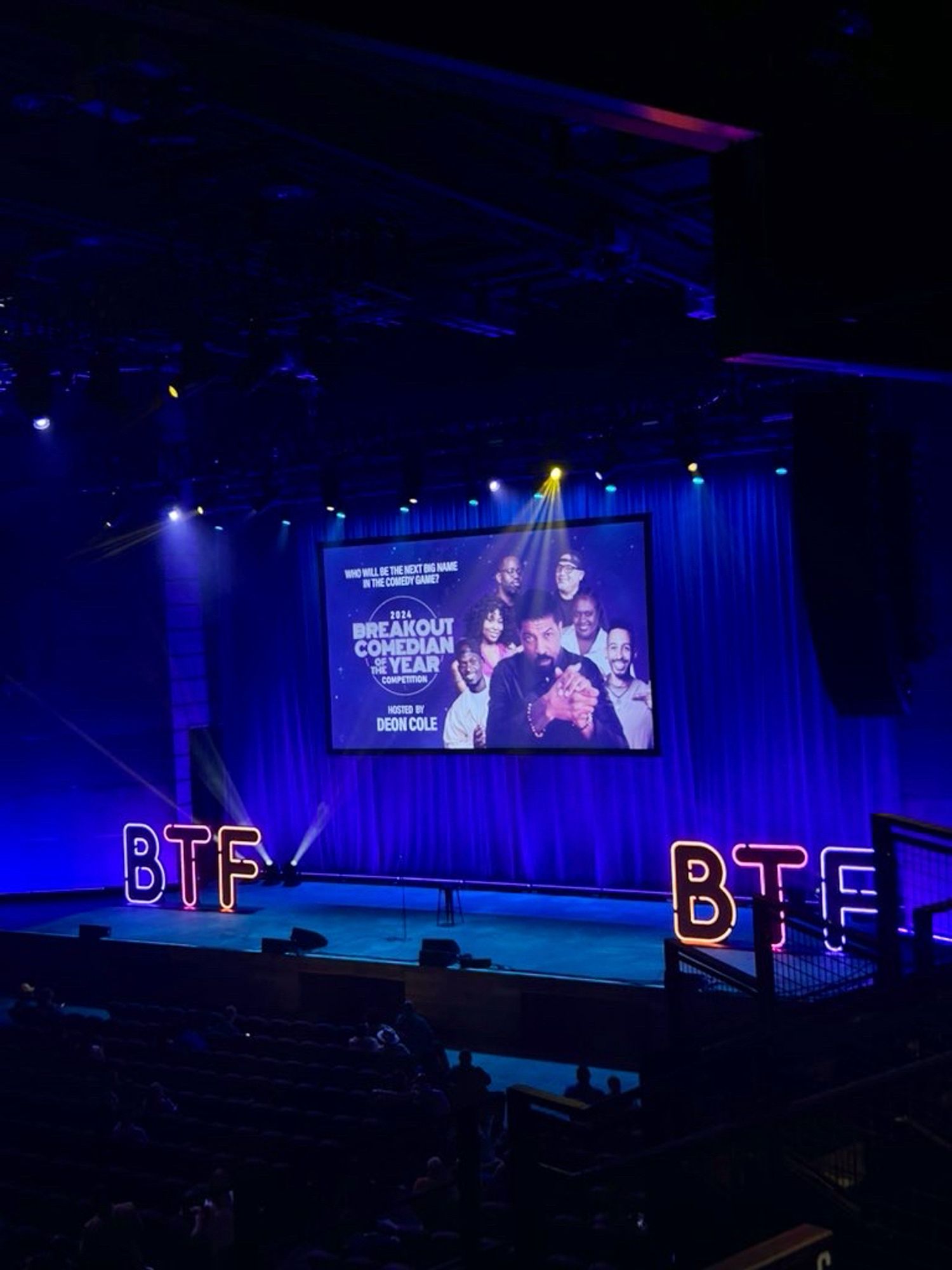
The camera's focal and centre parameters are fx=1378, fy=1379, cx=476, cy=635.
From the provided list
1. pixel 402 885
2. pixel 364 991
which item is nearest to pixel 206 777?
pixel 402 885

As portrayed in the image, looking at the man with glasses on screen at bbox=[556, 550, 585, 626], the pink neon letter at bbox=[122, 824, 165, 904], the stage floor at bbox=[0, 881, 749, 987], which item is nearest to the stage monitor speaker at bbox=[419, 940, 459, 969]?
the stage floor at bbox=[0, 881, 749, 987]

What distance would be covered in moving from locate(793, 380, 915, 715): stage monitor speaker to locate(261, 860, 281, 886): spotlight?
11.5m

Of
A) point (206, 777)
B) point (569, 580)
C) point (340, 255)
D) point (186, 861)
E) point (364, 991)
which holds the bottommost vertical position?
point (364, 991)

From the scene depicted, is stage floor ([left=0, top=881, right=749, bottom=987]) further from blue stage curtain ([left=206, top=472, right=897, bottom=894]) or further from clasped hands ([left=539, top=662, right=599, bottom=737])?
clasped hands ([left=539, top=662, right=599, bottom=737])

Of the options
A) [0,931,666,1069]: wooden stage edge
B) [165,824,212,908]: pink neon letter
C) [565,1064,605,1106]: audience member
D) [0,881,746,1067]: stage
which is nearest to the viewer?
[565,1064,605,1106]: audience member

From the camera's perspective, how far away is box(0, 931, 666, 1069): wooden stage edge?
11.7m

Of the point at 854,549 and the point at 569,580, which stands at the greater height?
the point at 569,580

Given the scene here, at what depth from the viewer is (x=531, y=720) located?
51.1 ft

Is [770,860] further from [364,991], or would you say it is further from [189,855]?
[189,855]

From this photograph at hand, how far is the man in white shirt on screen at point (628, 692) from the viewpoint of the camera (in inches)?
588

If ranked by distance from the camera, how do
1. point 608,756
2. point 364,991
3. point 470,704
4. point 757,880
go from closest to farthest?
point 364,991 → point 757,880 → point 608,756 → point 470,704

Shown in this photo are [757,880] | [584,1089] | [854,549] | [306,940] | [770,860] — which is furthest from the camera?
[757,880]

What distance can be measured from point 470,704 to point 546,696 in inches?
39.8

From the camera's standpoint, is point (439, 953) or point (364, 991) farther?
point (364, 991)
